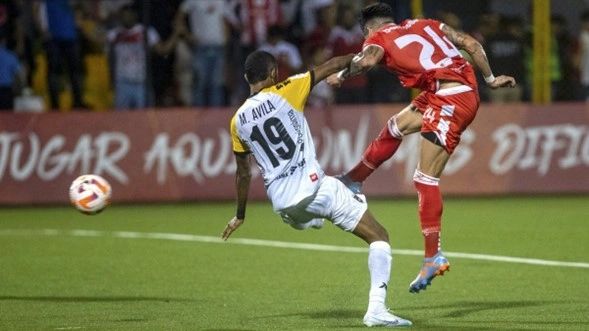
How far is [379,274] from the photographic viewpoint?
9.49 metres

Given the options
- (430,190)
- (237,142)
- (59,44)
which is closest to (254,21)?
(59,44)

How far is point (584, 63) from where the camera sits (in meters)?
21.6

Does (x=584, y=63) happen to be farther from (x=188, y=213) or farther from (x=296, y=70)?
(x=188, y=213)

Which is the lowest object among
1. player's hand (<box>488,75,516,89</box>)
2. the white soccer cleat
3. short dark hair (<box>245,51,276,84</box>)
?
the white soccer cleat

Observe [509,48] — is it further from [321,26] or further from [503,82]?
[503,82]

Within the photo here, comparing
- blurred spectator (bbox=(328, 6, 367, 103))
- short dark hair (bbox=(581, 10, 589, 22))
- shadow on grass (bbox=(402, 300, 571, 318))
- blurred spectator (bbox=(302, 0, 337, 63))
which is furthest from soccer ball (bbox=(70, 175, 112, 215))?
short dark hair (bbox=(581, 10, 589, 22))

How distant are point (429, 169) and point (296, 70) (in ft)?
34.5

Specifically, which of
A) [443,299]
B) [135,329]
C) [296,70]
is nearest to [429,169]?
[443,299]

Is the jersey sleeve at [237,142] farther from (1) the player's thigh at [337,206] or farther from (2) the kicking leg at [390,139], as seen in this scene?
(2) the kicking leg at [390,139]

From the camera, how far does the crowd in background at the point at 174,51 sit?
68.3 ft

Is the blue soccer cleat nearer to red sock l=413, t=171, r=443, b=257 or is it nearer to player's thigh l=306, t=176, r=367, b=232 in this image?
red sock l=413, t=171, r=443, b=257

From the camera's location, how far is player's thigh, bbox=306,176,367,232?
31.6 feet

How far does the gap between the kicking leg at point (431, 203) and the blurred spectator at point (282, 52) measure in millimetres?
10308

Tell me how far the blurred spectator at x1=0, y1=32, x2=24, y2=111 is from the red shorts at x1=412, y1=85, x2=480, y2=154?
11.1 metres
